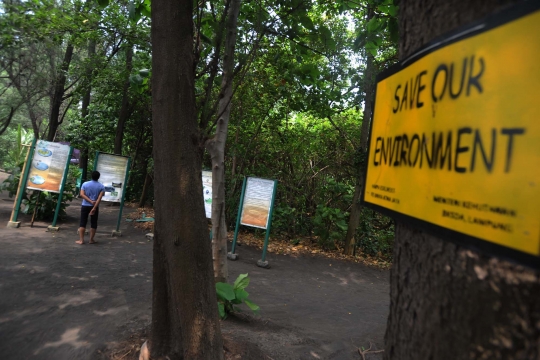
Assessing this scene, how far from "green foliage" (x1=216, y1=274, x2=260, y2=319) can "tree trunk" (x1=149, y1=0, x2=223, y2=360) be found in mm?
1143

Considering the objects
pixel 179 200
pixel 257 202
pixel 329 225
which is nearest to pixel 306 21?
pixel 179 200

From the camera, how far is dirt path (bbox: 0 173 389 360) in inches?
155

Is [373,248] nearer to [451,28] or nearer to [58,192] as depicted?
[58,192]

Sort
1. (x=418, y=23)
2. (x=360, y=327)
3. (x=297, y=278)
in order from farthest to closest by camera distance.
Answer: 1. (x=297, y=278)
2. (x=360, y=327)
3. (x=418, y=23)

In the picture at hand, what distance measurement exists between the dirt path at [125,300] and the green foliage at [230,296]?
0.68ft

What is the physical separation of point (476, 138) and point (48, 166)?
10495mm

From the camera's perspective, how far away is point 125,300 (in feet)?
16.6

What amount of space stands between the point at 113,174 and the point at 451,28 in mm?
10131

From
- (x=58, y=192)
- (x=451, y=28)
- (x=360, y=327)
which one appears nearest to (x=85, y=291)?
(x=360, y=327)

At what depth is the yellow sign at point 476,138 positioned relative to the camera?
726mm

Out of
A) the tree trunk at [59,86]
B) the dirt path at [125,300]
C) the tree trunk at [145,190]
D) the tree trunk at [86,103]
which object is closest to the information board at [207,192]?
the dirt path at [125,300]

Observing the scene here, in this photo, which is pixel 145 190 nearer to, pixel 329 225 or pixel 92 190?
pixel 92 190

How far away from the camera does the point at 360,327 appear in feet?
17.3

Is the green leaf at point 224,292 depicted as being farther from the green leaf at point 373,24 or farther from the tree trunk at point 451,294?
the green leaf at point 373,24
